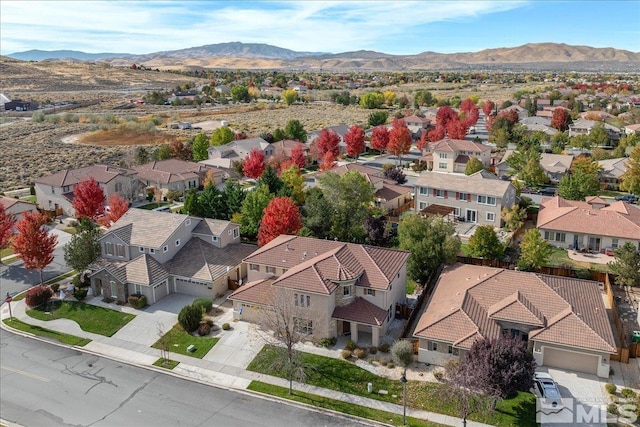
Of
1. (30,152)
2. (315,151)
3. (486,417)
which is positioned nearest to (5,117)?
(30,152)

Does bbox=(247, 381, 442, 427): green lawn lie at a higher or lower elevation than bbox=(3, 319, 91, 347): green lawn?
lower

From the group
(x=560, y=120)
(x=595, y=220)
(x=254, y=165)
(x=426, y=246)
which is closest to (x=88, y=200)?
(x=254, y=165)

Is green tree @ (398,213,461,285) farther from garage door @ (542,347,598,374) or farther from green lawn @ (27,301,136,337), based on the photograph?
green lawn @ (27,301,136,337)

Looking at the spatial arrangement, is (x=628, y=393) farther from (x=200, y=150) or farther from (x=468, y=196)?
(x=200, y=150)

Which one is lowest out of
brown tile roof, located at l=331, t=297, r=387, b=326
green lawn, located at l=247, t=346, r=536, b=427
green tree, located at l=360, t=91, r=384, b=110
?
green lawn, located at l=247, t=346, r=536, b=427

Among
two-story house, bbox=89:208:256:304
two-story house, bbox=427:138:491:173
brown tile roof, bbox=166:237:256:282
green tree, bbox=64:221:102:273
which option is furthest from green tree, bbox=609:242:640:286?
two-story house, bbox=427:138:491:173

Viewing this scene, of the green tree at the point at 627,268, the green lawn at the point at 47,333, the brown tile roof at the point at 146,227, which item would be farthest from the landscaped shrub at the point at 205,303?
the green tree at the point at 627,268

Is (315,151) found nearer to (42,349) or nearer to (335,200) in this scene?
(335,200)
